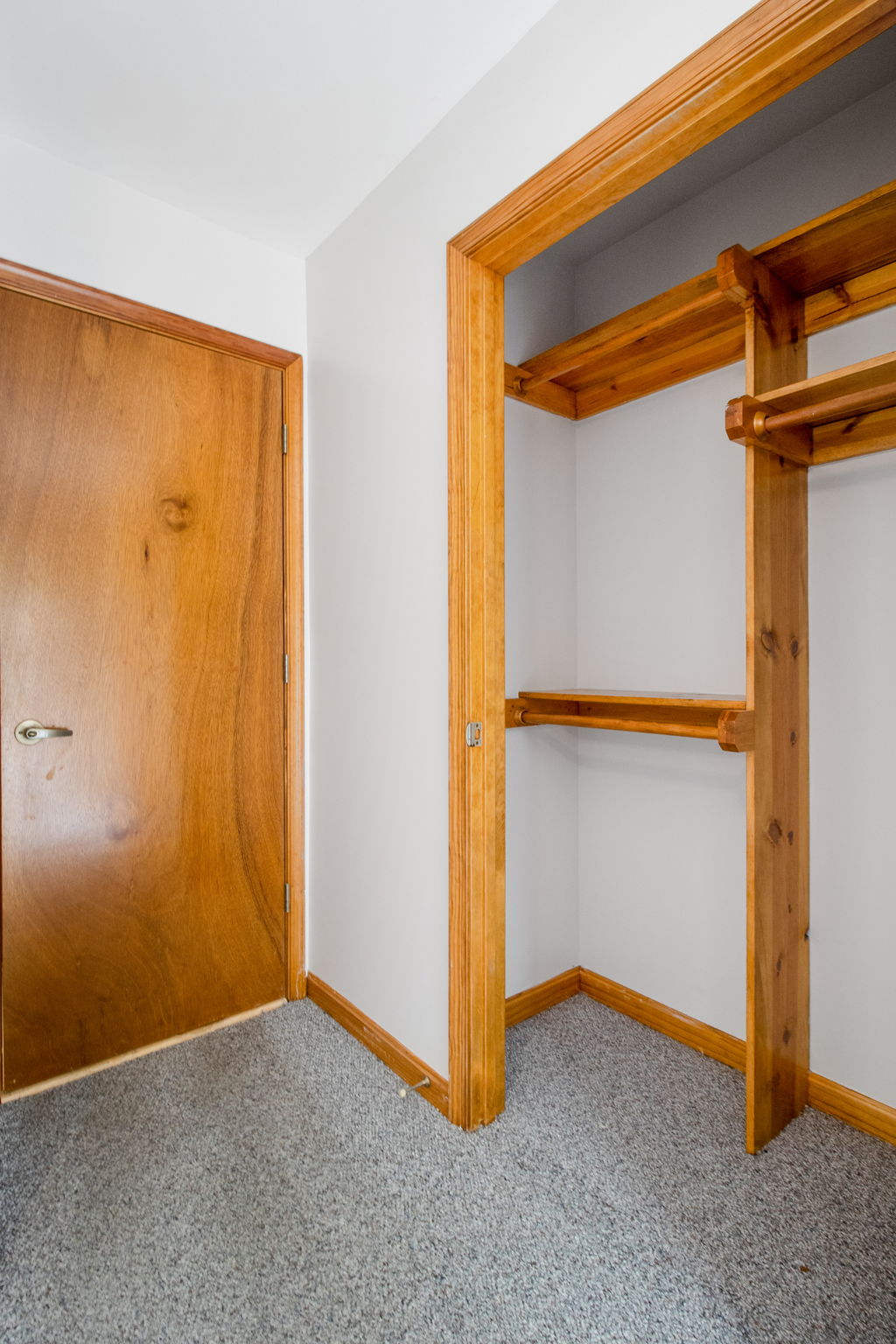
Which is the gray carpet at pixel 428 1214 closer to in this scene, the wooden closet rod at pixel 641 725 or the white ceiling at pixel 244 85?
the wooden closet rod at pixel 641 725

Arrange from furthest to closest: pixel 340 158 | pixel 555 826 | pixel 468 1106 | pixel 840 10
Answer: pixel 555 826
pixel 340 158
pixel 468 1106
pixel 840 10

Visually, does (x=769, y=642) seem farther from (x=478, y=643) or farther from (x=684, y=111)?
(x=684, y=111)

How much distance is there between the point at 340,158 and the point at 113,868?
6.91ft

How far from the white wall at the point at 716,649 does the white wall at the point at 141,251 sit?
1084 millimetres

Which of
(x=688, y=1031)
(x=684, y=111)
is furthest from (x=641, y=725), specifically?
(x=684, y=111)

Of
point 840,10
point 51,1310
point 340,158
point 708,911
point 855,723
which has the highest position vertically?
point 340,158

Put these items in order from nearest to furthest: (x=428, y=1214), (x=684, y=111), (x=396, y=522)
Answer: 1. (x=684, y=111)
2. (x=428, y=1214)
3. (x=396, y=522)

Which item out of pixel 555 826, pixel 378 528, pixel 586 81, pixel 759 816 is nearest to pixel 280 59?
pixel 586 81

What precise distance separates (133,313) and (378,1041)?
2.25 m

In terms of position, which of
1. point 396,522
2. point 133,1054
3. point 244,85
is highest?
point 244,85

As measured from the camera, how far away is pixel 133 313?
1.95 m

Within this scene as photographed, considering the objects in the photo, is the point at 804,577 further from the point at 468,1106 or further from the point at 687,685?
the point at 468,1106

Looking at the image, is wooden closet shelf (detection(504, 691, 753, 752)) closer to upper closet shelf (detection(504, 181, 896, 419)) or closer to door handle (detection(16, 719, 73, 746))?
upper closet shelf (detection(504, 181, 896, 419))

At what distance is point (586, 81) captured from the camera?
4.40 ft
